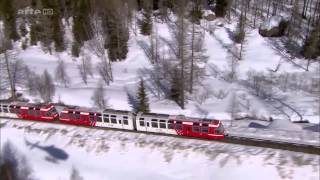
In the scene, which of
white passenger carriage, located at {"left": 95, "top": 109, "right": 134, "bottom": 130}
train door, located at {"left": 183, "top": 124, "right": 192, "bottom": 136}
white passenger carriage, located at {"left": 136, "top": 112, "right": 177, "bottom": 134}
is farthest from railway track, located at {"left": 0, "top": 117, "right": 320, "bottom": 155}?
white passenger carriage, located at {"left": 95, "top": 109, "right": 134, "bottom": 130}

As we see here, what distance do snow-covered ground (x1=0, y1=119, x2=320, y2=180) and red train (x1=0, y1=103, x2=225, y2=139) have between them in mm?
885

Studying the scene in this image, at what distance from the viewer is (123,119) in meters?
46.0

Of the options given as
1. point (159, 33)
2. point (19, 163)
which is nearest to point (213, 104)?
point (159, 33)

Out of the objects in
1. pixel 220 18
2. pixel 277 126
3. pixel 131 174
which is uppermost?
Result: pixel 220 18

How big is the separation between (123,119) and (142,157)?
5.16m

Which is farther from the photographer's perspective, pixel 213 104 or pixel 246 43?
pixel 246 43

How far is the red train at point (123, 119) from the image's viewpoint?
43.2 meters

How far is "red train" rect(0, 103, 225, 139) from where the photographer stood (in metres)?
43.2

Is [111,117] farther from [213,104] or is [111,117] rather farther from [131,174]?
[213,104]

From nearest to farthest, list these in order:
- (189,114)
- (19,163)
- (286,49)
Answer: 1. (19,163)
2. (189,114)
3. (286,49)

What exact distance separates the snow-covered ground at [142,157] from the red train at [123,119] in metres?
0.88

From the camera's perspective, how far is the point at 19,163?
44.3m

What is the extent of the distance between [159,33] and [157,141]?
27594 mm

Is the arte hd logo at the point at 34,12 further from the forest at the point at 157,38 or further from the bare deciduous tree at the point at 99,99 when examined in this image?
the bare deciduous tree at the point at 99,99
